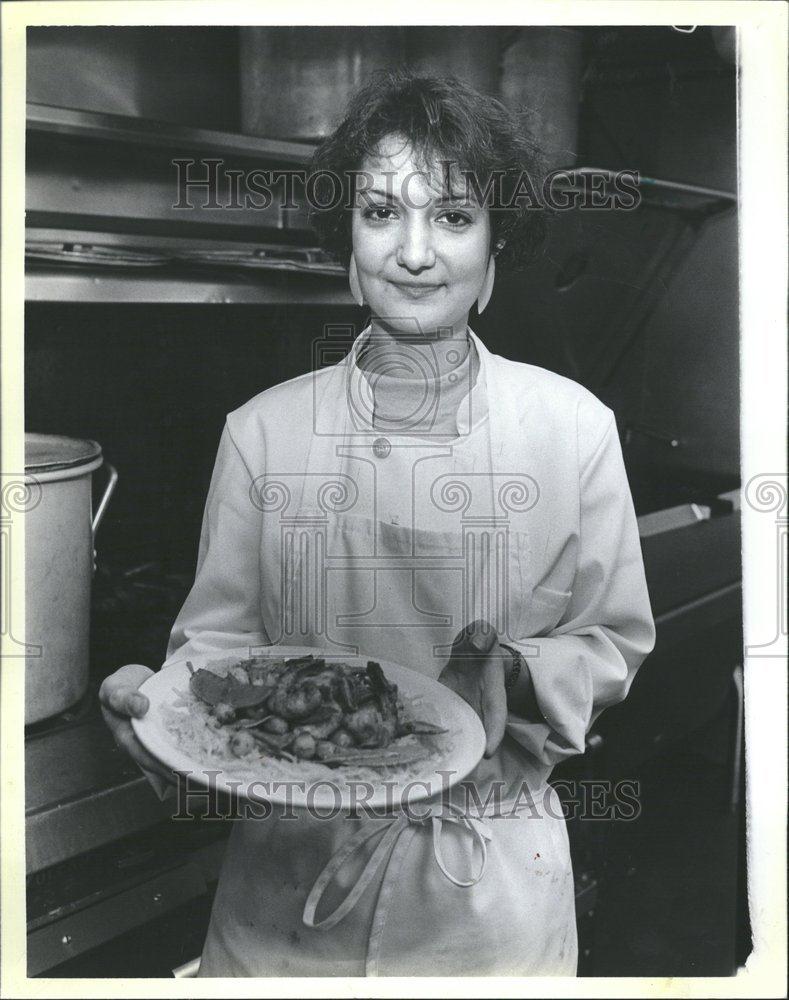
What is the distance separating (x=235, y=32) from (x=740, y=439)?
2.63 ft

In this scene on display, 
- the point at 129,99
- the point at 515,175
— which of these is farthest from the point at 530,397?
the point at 129,99

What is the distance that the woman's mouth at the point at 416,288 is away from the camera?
1106mm

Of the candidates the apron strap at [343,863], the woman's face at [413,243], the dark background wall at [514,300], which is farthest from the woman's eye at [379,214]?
the apron strap at [343,863]

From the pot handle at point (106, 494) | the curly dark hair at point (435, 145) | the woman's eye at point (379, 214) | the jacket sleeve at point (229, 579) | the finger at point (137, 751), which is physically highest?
the curly dark hair at point (435, 145)

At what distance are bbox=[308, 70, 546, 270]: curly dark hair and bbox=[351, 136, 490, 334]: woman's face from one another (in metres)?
0.02

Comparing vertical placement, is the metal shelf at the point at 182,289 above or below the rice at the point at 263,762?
above

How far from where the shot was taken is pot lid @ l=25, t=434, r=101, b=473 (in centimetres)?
114

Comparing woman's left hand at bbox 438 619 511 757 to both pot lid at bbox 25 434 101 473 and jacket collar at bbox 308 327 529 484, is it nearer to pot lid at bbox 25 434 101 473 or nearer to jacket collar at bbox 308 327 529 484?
jacket collar at bbox 308 327 529 484

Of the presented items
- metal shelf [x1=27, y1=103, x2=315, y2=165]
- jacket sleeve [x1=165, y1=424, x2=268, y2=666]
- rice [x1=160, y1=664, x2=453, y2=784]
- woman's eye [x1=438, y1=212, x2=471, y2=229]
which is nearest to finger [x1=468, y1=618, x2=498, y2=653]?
rice [x1=160, y1=664, x2=453, y2=784]

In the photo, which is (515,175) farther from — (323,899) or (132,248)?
(323,899)

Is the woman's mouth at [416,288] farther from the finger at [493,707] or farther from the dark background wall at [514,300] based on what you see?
the finger at [493,707]

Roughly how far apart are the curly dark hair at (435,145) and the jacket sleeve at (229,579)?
309 millimetres

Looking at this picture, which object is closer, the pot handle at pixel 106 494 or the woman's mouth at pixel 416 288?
the woman's mouth at pixel 416 288

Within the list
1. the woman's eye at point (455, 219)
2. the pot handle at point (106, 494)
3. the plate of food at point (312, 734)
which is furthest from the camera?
the pot handle at point (106, 494)
